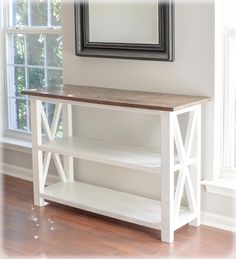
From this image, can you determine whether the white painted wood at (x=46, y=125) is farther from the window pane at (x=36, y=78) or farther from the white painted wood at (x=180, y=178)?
the white painted wood at (x=180, y=178)

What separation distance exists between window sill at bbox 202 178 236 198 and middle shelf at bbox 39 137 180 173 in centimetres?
26

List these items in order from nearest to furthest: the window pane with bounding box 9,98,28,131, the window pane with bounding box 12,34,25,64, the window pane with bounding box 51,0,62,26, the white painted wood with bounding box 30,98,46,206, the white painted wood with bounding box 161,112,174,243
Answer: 1. the white painted wood with bounding box 161,112,174,243
2. the white painted wood with bounding box 30,98,46,206
3. the window pane with bounding box 51,0,62,26
4. the window pane with bounding box 12,34,25,64
5. the window pane with bounding box 9,98,28,131

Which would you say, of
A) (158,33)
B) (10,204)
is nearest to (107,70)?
(158,33)

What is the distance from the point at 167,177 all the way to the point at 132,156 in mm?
342

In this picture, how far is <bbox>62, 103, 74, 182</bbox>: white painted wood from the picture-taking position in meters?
4.06

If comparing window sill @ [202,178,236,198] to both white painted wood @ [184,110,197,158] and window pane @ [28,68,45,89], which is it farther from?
window pane @ [28,68,45,89]

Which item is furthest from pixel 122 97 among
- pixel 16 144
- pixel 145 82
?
pixel 16 144

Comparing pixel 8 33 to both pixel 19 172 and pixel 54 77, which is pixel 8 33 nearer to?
pixel 54 77

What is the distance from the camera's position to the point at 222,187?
341 centimetres

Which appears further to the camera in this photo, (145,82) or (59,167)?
(59,167)

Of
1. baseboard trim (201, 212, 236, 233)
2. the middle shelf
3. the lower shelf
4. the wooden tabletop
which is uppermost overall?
the wooden tabletop

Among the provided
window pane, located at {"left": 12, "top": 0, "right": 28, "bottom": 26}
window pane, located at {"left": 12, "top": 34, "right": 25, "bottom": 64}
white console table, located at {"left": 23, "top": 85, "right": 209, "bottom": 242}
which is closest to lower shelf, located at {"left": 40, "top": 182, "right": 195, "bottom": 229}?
white console table, located at {"left": 23, "top": 85, "right": 209, "bottom": 242}

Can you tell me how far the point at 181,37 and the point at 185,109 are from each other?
501mm

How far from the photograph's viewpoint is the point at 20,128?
4.79m
